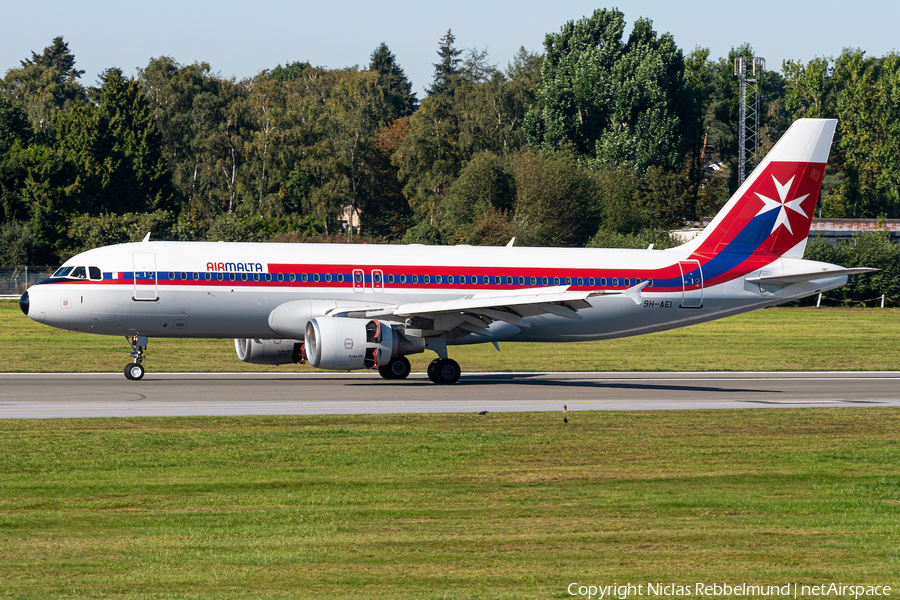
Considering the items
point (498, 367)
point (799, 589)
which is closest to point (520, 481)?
point (799, 589)

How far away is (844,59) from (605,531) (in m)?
142

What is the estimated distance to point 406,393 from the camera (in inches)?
1197

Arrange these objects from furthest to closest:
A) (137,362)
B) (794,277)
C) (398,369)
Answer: (794,277) → (398,369) → (137,362)

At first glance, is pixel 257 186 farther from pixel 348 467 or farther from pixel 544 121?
pixel 348 467

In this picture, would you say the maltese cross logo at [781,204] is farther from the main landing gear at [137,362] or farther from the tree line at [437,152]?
the tree line at [437,152]

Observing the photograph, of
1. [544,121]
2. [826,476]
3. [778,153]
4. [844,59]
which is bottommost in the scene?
[826,476]

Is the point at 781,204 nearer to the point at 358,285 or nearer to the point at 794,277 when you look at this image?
the point at 794,277

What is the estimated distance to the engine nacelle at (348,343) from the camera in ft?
99.5

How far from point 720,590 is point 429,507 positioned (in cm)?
503

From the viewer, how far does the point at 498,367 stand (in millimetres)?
35031

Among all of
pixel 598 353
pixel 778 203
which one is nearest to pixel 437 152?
pixel 598 353

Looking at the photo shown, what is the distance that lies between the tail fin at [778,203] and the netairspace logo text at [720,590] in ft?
88.6

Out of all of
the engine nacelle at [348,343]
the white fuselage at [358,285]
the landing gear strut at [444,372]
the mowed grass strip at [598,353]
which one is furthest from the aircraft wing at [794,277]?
the engine nacelle at [348,343]

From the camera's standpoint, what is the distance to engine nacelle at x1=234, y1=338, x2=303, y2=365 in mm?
34125
